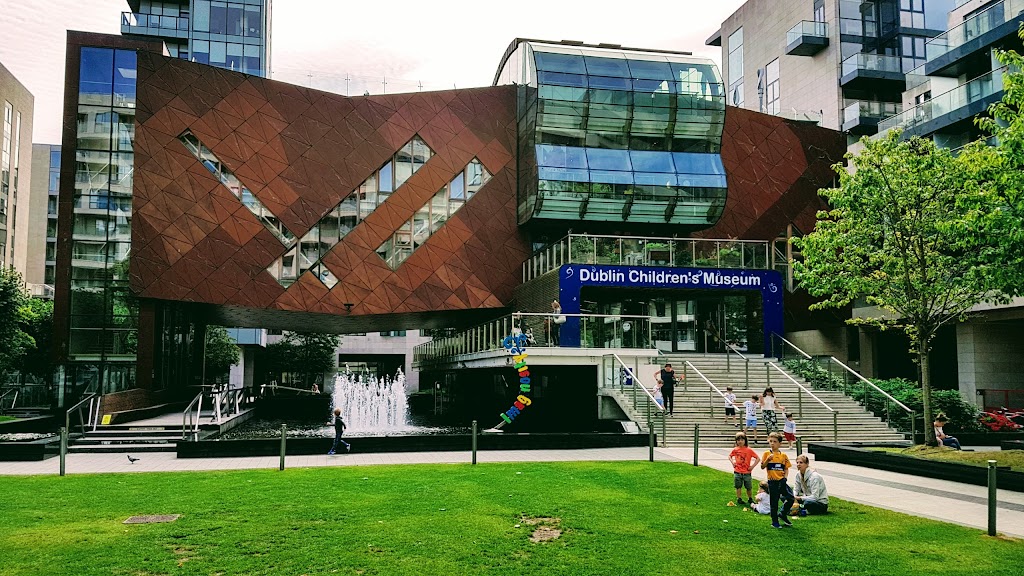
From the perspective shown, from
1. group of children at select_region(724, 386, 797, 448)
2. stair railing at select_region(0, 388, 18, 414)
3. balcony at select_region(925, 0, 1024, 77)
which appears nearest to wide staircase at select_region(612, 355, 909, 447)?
group of children at select_region(724, 386, 797, 448)

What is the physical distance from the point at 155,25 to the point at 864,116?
54.2 metres

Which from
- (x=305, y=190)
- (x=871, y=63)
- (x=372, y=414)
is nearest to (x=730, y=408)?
(x=305, y=190)

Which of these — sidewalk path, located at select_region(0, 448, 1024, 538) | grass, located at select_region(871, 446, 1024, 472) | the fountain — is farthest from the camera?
the fountain

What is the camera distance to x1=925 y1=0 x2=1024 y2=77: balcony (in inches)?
1374

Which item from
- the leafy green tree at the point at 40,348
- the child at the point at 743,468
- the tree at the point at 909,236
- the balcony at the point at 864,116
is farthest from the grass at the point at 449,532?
the balcony at the point at 864,116

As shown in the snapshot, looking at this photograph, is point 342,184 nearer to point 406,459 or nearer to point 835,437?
point 406,459

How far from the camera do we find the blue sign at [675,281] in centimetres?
3378

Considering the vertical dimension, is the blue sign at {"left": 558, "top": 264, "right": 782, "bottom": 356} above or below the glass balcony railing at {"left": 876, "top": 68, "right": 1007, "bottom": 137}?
below

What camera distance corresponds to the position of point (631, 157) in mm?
38750

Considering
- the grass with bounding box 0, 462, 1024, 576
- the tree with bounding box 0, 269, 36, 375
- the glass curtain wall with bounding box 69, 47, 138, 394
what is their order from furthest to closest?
the glass curtain wall with bounding box 69, 47, 138, 394
the tree with bounding box 0, 269, 36, 375
the grass with bounding box 0, 462, 1024, 576

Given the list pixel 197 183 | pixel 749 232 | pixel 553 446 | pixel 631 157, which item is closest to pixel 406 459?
pixel 553 446

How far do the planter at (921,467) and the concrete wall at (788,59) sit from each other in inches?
1173

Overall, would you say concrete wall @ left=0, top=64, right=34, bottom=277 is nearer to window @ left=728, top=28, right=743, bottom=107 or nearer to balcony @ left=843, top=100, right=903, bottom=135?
window @ left=728, top=28, right=743, bottom=107

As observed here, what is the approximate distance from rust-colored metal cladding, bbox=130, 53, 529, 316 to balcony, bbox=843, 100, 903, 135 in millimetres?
20390
